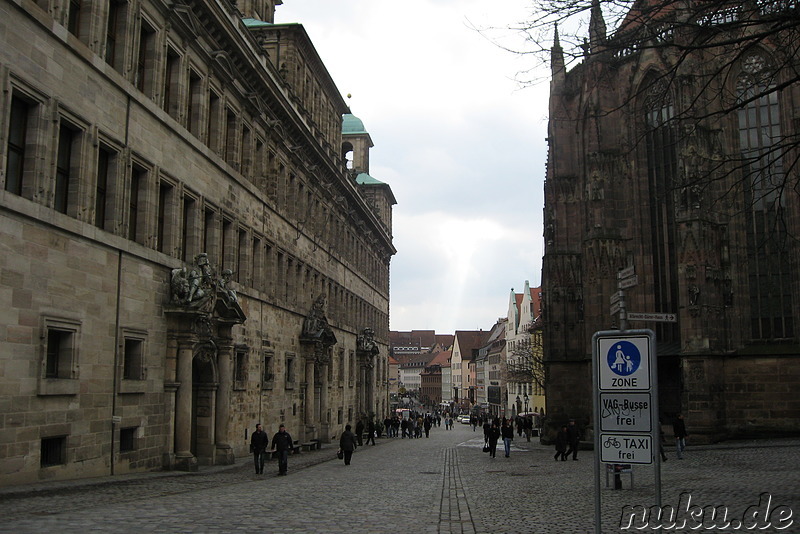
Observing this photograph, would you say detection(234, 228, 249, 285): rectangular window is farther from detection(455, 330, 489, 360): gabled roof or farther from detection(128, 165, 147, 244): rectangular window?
detection(455, 330, 489, 360): gabled roof

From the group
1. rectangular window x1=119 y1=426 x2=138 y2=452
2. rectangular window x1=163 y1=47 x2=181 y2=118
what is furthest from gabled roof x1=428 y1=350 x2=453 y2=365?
rectangular window x1=119 y1=426 x2=138 y2=452

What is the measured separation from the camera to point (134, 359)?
1845 cm

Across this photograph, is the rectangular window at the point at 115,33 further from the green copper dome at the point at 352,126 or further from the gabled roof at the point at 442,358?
the gabled roof at the point at 442,358

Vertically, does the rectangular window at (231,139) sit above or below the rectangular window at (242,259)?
above

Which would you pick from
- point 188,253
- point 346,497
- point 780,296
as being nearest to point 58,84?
point 188,253

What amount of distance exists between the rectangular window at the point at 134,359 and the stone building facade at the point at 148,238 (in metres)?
0.03

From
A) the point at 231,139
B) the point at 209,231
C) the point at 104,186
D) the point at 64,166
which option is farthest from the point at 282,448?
the point at 231,139

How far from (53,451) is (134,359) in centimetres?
395

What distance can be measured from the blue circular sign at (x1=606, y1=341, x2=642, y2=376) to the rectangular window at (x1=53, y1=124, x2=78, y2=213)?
12174mm

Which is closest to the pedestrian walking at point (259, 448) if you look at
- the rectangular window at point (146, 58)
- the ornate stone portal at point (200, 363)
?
the ornate stone portal at point (200, 363)

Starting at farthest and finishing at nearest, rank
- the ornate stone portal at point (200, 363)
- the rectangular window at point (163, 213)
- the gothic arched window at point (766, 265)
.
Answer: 1. the gothic arched window at point (766, 265)
2. the rectangular window at point (163, 213)
3. the ornate stone portal at point (200, 363)

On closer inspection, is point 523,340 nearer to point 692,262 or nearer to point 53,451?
point 692,262

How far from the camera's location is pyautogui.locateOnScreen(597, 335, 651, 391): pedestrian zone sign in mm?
6473

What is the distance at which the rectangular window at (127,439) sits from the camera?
17641 millimetres
